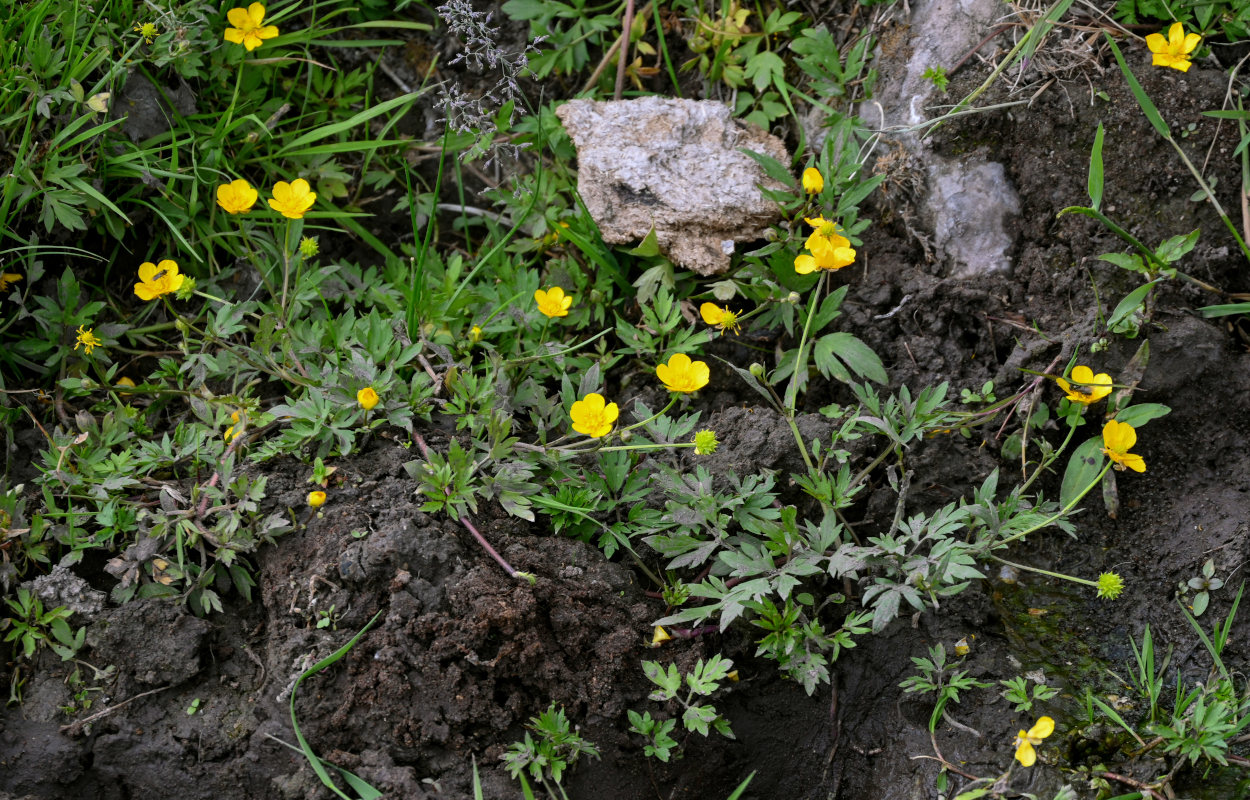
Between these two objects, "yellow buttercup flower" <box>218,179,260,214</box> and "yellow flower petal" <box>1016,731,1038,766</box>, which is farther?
"yellow buttercup flower" <box>218,179,260,214</box>

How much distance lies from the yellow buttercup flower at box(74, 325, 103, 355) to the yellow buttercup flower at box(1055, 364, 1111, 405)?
8.88 ft

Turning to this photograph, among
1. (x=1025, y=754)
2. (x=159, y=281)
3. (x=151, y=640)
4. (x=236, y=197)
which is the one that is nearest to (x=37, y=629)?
(x=151, y=640)

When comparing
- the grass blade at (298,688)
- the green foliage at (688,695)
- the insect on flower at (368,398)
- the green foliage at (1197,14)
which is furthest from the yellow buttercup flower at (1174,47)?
the grass blade at (298,688)

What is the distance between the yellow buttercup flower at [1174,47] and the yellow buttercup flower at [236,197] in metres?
2.67

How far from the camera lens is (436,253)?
3121mm

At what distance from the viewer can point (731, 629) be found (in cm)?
233

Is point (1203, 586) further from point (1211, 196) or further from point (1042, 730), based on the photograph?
point (1211, 196)

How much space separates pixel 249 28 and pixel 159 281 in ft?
3.51

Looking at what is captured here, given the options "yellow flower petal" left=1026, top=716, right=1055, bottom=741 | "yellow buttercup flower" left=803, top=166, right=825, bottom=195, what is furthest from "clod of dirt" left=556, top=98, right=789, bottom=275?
"yellow flower petal" left=1026, top=716, right=1055, bottom=741

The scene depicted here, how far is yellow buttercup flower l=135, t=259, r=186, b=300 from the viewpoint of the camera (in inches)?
100

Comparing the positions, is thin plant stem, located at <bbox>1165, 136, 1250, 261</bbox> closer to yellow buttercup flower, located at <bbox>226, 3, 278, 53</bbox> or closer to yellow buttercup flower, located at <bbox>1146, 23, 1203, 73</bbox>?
yellow buttercup flower, located at <bbox>1146, 23, 1203, 73</bbox>

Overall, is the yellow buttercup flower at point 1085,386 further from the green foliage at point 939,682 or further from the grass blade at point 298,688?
the grass blade at point 298,688

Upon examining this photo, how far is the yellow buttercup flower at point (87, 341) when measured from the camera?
2.63 m

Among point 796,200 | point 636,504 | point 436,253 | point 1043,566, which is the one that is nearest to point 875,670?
point 1043,566
